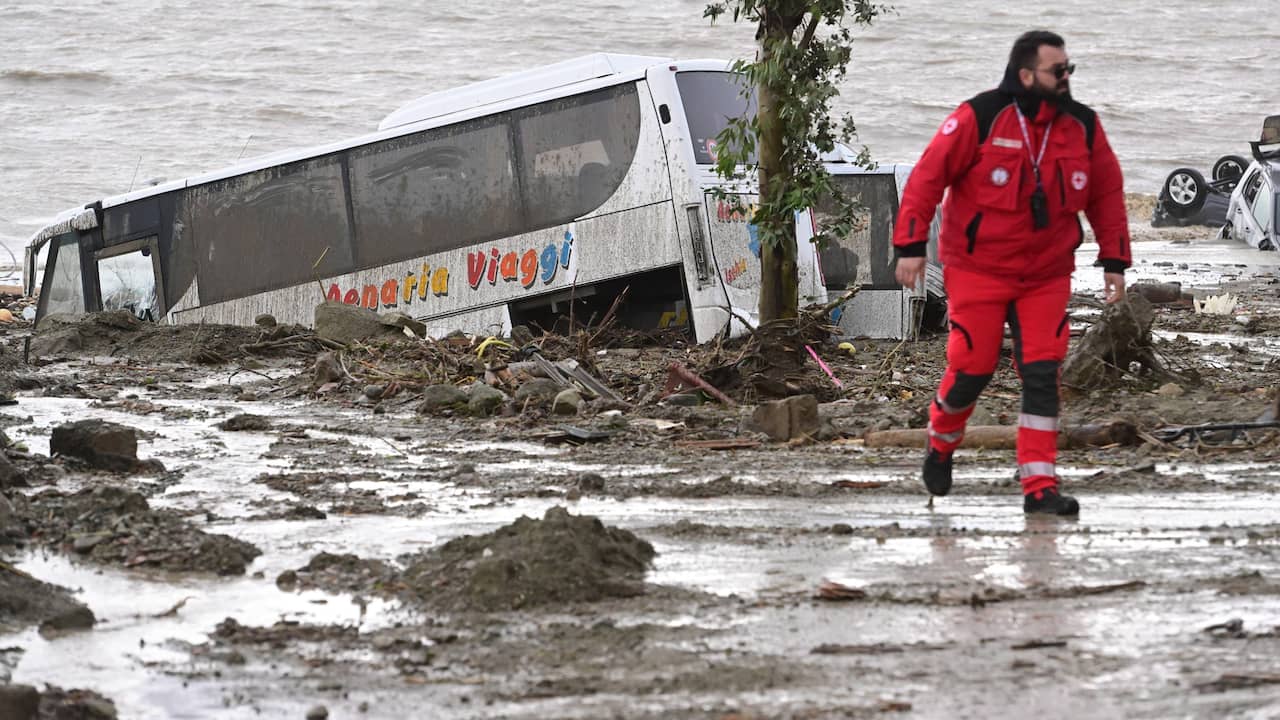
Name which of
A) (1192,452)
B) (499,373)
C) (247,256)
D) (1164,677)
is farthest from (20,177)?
(1164,677)

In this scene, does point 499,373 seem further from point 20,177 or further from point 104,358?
point 20,177

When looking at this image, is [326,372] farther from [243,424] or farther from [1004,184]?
[1004,184]

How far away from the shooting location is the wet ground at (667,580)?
3.76 metres

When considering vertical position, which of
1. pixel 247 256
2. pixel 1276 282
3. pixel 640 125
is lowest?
pixel 1276 282

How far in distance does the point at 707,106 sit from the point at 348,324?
3.92m

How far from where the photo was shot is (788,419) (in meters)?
8.49

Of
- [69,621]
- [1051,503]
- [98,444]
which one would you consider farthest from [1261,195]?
[69,621]

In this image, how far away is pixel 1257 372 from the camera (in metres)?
11.7

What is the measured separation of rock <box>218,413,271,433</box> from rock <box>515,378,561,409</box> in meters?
1.59

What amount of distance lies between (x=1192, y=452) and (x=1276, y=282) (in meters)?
15.8

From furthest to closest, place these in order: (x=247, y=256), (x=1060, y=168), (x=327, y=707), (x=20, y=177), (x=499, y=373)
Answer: (x=20, y=177)
(x=247, y=256)
(x=499, y=373)
(x=1060, y=168)
(x=327, y=707)

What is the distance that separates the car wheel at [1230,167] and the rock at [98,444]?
91.6 feet

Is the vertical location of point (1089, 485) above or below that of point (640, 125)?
below

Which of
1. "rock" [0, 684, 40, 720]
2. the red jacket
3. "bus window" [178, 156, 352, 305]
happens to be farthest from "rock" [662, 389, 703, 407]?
"bus window" [178, 156, 352, 305]
